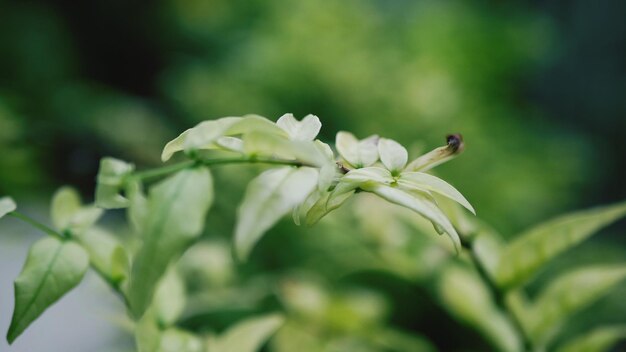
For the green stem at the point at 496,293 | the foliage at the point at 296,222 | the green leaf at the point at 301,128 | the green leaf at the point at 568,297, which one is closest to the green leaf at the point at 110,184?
the foliage at the point at 296,222

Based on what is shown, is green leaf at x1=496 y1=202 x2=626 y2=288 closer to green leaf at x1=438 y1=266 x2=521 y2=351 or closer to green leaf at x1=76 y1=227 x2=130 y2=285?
green leaf at x1=438 y1=266 x2=521 y2=351

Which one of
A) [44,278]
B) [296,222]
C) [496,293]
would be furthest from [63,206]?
[496,293]

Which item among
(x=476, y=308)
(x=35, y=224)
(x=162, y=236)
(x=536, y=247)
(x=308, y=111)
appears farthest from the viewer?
(x=308, y=111)

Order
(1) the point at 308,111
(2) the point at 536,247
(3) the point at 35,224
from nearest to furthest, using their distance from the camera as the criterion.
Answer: (3) the point at 35,224
(2) the point at 536,247
(1) the point at 308,111

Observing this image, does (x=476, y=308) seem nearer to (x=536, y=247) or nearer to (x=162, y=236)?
(x=536, y=247)

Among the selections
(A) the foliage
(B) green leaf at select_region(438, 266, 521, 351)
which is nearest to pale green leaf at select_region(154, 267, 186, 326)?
(A) the foliage

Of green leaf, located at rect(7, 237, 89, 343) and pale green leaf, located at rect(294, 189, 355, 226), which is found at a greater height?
pale green leaf, located at rect(294, 189, 355, 226)

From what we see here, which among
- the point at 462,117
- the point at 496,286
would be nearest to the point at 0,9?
the point at 462,117

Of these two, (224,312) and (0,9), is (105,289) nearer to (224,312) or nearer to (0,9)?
(224,312)
